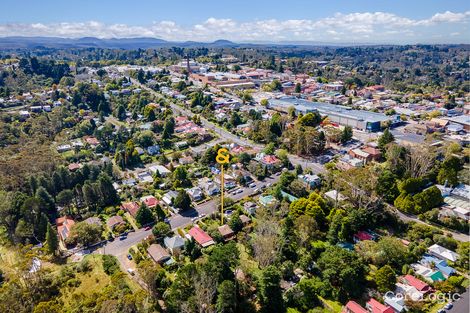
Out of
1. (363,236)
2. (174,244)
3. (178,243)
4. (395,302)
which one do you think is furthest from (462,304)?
(174,244)

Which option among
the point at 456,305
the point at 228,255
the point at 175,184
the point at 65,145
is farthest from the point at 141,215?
the point at 65,145

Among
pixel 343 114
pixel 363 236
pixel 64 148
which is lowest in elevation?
pixel 64 148

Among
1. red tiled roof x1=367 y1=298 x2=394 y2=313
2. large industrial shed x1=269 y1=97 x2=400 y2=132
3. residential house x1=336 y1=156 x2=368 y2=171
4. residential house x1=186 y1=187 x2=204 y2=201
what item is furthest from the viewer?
large industrial shed x1=269 y1=97 x2=400 y2=132

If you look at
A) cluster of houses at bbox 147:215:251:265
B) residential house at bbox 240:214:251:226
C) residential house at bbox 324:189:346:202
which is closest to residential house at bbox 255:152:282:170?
residential house at bbox 324:189:346:202

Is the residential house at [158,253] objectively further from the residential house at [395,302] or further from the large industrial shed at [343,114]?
the large industrial shed at [343,114]

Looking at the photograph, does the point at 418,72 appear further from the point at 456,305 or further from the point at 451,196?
the point at 456,305

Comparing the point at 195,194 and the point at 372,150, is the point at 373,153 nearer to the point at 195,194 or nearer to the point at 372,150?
the point at 372,150

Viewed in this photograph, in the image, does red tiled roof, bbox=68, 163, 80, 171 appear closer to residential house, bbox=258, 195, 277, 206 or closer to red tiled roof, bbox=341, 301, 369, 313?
residential house, bbox=258, 195, 277, 206
